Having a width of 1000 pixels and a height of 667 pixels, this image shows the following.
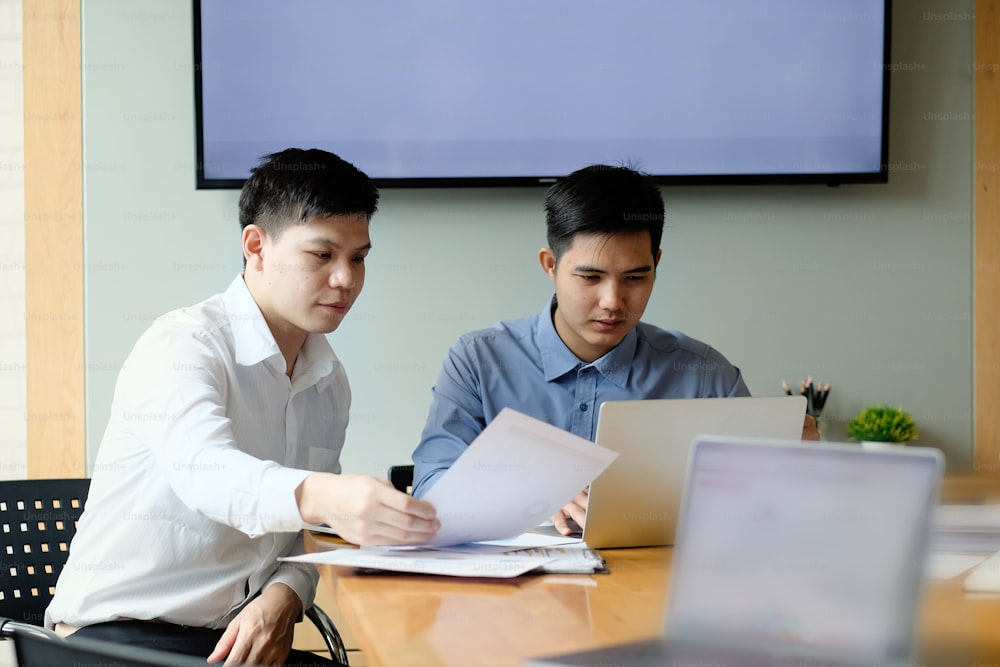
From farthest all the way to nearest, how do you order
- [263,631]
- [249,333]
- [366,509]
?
[249,333] → [263,631] → [366,509]

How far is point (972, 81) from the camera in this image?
8.83 feet

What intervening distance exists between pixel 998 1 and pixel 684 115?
943 mm

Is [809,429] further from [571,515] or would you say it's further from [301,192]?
[301,192]

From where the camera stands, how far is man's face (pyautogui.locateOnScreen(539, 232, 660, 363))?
1.88 metres

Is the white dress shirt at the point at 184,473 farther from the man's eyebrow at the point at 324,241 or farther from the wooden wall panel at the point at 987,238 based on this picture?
the wooden wall panel at the point at 987,238

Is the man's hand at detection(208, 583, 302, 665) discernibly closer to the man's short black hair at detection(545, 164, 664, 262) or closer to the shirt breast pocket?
the shirt breast pocket

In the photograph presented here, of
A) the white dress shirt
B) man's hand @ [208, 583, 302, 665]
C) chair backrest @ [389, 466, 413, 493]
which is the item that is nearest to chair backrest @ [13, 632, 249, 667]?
the white dress shirt

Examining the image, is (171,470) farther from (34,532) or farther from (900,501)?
(900,501)

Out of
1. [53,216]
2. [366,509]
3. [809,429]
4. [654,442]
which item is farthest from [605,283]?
[53,216]

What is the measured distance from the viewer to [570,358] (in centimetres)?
196

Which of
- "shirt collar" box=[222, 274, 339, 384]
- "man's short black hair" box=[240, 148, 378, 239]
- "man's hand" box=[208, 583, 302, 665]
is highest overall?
"man's short black hair" box=[240, 148, 378, 239]

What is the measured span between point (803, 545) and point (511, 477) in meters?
0.43

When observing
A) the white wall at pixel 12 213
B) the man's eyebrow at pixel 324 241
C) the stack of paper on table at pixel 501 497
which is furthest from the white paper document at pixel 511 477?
the white wall at pixel 12 213

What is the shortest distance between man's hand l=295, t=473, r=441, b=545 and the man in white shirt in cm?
2
